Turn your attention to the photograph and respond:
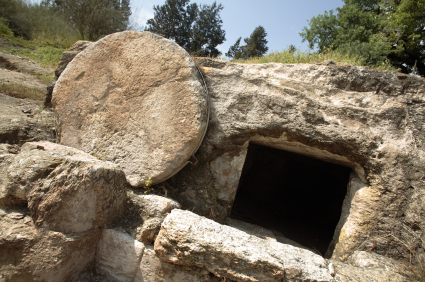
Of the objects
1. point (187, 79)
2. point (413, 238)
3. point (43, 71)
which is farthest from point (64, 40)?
point (413, 238)

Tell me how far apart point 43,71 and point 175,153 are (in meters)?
5.17

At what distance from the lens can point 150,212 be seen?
6.31 ft

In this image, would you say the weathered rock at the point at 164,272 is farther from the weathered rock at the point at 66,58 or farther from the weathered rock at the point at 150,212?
the weathered rock at the point at 66,58

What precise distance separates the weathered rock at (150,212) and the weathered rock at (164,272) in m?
0.10

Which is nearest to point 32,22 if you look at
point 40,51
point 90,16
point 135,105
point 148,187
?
point 90,16

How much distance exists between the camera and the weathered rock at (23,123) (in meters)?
2.48

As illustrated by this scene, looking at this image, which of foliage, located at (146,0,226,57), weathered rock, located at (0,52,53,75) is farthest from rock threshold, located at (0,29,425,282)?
foliage, located at (146,0,226,57)

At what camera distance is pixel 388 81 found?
2.25 meters

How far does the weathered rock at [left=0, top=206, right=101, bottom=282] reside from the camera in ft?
4.81

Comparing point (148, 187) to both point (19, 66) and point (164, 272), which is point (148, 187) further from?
point (19, 66)

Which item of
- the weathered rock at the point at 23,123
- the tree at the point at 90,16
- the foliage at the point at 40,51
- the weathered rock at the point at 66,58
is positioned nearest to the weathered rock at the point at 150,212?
the weathered rock at the point at 23,123

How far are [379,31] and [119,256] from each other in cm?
1400

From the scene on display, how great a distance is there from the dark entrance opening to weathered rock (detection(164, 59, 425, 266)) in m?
2.12

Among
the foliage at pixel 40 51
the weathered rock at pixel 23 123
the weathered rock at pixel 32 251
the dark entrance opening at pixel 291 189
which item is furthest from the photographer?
the foliage at pixel 40 51
